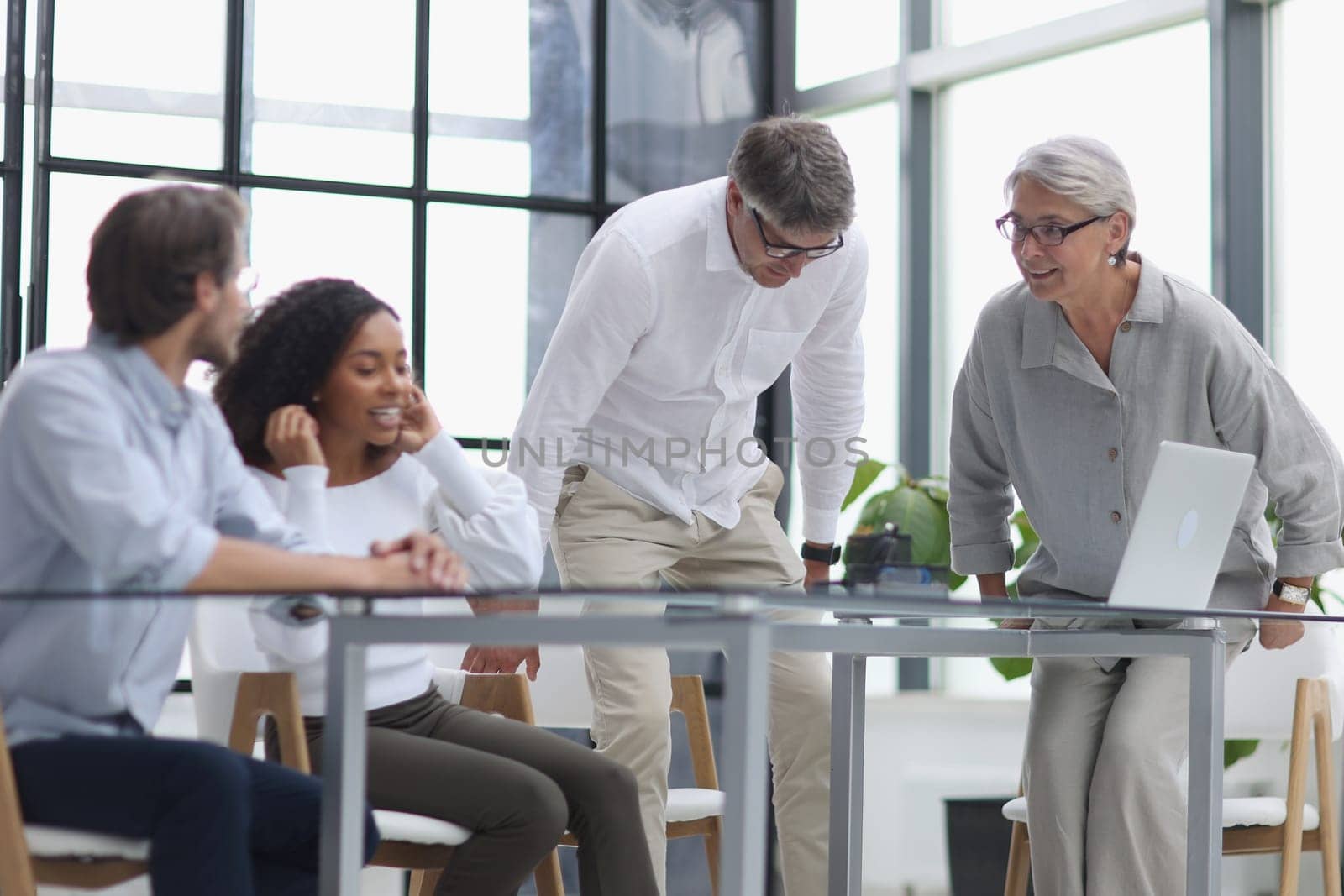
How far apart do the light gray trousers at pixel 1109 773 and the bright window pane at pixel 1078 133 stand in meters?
1.50

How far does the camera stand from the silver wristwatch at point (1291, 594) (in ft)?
8.07

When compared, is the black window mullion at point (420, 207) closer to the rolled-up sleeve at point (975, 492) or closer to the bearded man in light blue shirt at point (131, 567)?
the rolled-up sleeve at point (975, 492)

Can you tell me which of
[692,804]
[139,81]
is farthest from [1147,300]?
[139,81]

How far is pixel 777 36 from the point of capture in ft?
15.3

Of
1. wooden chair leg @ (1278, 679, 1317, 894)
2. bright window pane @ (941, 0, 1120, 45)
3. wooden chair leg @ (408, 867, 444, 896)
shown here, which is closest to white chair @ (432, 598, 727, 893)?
wooden chair leg @ (408, 867, 444, 896)

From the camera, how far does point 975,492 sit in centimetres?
271

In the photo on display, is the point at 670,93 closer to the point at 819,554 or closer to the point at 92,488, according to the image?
the point at 819,554

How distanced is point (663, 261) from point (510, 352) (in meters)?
1.81

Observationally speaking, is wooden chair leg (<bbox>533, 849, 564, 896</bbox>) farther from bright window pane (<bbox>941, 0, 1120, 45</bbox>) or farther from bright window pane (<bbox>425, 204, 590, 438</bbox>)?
bright window pane (<bbox>941, 0, 1120, 45</bbox>)

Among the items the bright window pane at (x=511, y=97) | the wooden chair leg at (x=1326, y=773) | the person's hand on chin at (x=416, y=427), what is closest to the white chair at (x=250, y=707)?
the person's hand on chin at (x=416, y=427)

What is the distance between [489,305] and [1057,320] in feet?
6.70

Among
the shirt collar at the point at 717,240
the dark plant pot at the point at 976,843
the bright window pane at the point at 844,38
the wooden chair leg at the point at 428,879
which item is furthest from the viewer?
the bright window pane at the point at 844,38

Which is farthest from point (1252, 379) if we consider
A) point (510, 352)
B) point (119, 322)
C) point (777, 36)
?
point (777, 36)

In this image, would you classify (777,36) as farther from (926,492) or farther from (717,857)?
(717,857)
